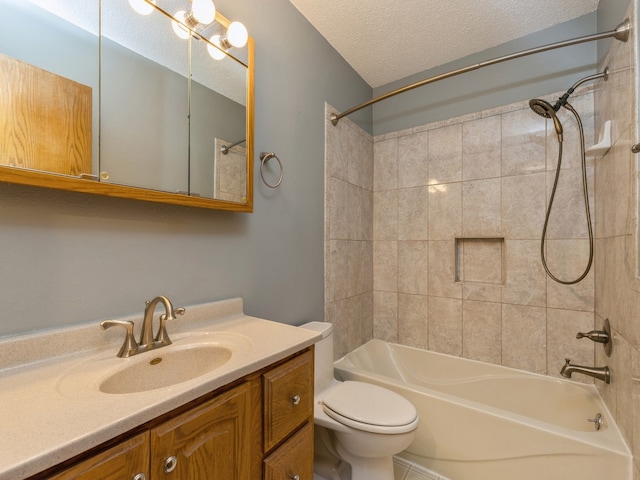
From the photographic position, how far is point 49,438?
18.0 inches

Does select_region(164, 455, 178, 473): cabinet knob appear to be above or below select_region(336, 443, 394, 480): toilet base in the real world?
above

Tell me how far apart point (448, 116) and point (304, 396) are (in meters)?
2.14

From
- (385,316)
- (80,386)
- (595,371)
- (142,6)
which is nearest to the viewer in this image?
(80,386)

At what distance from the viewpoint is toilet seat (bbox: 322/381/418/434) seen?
1.21m

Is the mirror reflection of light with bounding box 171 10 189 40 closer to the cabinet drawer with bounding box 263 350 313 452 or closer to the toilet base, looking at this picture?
the cabinet drawer with bounding box 263 350 313 452

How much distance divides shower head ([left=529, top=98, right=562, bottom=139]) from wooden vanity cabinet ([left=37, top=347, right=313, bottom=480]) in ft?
6.00

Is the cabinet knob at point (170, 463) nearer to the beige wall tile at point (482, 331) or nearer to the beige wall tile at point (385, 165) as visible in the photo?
the beige wall tile at point (482, 331)

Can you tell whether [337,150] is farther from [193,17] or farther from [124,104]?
[124,104]

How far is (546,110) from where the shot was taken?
161 centimetres

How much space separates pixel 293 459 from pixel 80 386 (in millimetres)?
669

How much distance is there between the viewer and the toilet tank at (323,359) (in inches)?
59.4

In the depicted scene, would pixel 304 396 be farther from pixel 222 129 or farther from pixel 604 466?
pixel 604 466

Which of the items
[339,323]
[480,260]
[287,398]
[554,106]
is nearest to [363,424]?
[287,398]

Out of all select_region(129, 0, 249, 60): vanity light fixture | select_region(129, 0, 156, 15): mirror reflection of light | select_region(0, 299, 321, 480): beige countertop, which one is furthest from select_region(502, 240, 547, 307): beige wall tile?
select_region(129, 0, 156, 15): mirror reflection of light
